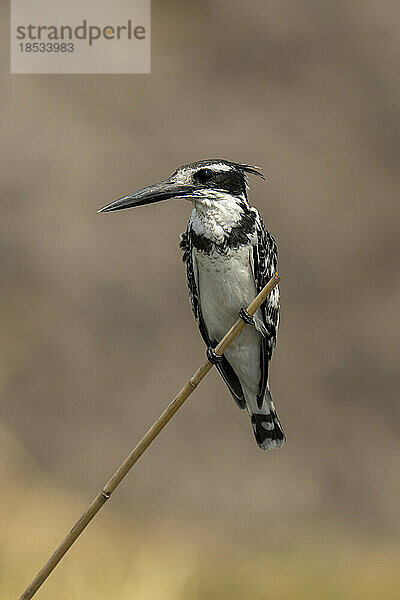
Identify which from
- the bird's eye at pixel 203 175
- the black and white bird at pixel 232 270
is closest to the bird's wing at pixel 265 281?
the black and white bird at pixel 232 270

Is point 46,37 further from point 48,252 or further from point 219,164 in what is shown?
point 219,164

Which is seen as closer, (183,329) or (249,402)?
(249,402)

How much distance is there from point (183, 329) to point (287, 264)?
0.44 m

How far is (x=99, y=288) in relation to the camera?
2916mm

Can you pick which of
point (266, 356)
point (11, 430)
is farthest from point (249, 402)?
point (11, 430)

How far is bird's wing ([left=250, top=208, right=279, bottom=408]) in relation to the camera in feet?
3.91

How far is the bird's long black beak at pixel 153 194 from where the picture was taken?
2.49 feet

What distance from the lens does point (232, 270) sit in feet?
3.86
